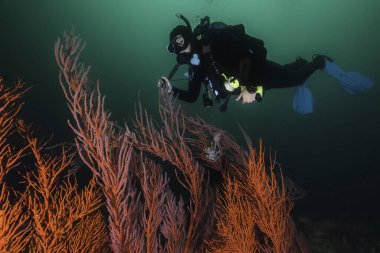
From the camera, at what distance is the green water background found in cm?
2295

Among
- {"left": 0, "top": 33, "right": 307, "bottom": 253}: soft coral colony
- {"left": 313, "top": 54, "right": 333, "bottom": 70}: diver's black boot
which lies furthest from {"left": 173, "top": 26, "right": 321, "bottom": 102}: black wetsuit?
{"left": 313, "top": 54, "right": 333, "bottom": 70}: diver's black boot

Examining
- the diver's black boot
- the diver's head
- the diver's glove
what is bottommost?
the diver's glove

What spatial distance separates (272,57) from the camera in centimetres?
7506

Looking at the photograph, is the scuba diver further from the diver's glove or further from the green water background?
the green water background

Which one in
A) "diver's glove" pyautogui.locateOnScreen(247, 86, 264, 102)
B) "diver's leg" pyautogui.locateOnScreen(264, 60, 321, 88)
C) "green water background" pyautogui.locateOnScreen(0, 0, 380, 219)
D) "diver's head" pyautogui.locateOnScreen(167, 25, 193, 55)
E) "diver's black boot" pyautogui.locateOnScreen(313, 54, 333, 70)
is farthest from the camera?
"green water background" pyautogui.locateOnScreen(0, 0, 380, 219)

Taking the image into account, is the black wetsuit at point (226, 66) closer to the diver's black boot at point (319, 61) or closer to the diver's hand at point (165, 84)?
the diver's hand at point (165, 84)

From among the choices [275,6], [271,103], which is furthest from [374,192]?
[275,6]

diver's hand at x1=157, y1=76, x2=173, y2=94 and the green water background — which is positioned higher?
diver's hand at x1=157, y1=76, x2=173, y2=94

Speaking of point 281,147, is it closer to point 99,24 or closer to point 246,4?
point 246,4

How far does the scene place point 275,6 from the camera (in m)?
76.7

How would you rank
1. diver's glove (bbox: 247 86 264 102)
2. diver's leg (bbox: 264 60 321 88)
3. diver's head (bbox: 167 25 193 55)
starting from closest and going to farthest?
1. diver's head (bbox: 167 25 193 55)
2. diver's glove (bbox: 247 86 264 102)
3. diver's leg (bbox: 264 60 321 88)

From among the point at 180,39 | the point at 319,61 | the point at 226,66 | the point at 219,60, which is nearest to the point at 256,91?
the point at 226,66

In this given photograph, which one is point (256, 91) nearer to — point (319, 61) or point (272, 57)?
point (319, 61)

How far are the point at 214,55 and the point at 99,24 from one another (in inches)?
3294
